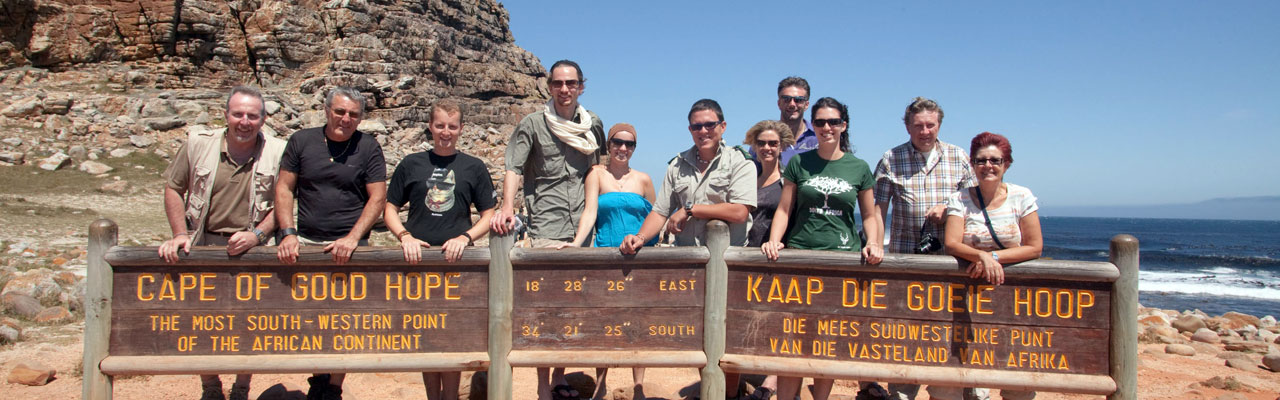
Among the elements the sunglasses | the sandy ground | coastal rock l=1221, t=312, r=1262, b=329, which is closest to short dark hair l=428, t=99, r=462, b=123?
the sandy ground

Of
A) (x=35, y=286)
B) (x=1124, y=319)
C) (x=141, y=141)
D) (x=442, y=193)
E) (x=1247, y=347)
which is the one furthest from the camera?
(x=141, y=141)

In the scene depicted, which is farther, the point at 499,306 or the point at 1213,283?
the point at 1213,283

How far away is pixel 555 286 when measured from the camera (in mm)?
4059

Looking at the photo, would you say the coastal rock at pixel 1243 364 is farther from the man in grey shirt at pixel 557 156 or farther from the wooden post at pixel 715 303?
the man in grey shirt at pixel 557 156

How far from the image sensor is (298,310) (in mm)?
4047

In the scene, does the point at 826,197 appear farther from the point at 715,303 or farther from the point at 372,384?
the point at 372,384

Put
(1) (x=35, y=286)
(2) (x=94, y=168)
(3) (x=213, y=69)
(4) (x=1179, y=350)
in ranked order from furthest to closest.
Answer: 1. (3) (x=213, y=69)
2. (2) (x=94, y=168)
3. (4) (x=1179, y=350)
4. (1) (x=35, y=286)

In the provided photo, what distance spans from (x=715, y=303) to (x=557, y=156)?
1620 millimetres

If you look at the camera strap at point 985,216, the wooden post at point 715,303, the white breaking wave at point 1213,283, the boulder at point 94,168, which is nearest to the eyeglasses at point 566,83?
the wooden post at point 715,303

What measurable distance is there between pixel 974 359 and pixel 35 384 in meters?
7.28

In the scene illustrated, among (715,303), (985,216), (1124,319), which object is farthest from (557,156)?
(1124,319)

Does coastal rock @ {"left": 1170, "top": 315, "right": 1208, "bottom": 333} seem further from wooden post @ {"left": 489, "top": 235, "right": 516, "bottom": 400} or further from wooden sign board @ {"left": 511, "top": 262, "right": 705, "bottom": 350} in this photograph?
wooden post @ {"left": 489, "top": 235, "right": 516, "bottom": 400}

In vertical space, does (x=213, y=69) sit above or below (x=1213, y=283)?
above

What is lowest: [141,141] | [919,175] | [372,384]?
[372,384]
